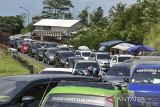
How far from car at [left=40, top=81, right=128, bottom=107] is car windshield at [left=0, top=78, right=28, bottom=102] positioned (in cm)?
299

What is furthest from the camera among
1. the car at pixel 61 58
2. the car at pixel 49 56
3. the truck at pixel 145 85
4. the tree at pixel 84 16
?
the tree at pixel 84 16

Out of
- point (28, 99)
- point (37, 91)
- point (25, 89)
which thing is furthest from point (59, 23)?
point (28, 99)

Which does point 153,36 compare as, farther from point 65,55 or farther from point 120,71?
point 120,71

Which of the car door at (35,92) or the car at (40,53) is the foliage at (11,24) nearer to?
the car at (40,53)

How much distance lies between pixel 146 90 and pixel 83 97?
8.60 meters

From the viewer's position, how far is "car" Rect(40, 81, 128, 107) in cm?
818

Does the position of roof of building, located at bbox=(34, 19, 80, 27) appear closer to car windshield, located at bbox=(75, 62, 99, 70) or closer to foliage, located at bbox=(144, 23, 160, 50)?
foliage, located at bbox=(144, 23, 160, 50)

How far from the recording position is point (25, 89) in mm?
11555

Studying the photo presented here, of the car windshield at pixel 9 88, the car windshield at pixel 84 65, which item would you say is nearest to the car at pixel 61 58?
the car windshield at pixel 84 65

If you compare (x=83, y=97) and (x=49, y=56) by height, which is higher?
(x=83, y=97)

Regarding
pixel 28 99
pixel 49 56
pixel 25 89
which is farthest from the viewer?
pixel 49 56

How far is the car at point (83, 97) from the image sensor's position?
818cm

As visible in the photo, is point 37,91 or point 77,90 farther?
point 37,91

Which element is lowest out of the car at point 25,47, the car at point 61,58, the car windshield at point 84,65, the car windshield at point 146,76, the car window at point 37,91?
the car at point 25,47
